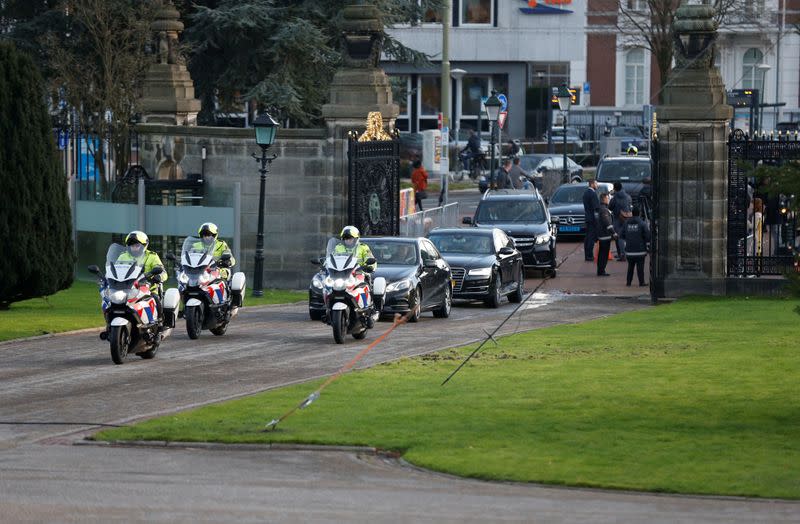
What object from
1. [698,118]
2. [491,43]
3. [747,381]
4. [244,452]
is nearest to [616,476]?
[244,452]

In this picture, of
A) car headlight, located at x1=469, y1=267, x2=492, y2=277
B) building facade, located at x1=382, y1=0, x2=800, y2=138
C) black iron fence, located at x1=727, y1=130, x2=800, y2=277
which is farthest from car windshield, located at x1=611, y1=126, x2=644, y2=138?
car headlight, located at x1=469, y1=267, x2=492, y2=277

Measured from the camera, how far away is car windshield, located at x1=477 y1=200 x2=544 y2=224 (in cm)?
3766

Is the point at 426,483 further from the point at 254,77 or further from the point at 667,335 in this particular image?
the point at 254,77

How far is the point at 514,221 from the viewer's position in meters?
37.6

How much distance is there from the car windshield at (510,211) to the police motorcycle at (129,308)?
56.2 feet

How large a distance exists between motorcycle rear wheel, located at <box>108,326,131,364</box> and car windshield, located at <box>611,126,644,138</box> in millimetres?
55664

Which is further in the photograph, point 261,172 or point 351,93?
point 351,93

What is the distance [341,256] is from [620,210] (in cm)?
1492

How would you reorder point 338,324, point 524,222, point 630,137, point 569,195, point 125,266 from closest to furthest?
point 125,266
point 338,324
point 524,222
point 569,195
point 630,137

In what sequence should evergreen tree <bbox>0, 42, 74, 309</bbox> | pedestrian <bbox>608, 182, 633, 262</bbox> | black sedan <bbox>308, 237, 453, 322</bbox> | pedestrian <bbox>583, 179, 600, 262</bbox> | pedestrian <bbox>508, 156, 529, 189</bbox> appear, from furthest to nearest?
pedestrian <bbox>508, 156, 529, 189</bbox> < pedestrian <bbox>583, 179, 600, 262</bbox> < pedestrian <bbox>608, 182, 633, 262</bbox> < evergreen tree <bbox>0, 42, 74, 309</bbox> < black sedan <bbox>308, 237, 453, 322</bbox>

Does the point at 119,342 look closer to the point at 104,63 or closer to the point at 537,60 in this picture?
the point at 104,63

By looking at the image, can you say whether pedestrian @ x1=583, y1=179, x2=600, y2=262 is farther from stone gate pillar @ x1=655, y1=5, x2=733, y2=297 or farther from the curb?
the curb

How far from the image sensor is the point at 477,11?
84.8m

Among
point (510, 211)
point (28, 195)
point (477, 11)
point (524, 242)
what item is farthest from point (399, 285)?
point (477, 11)
